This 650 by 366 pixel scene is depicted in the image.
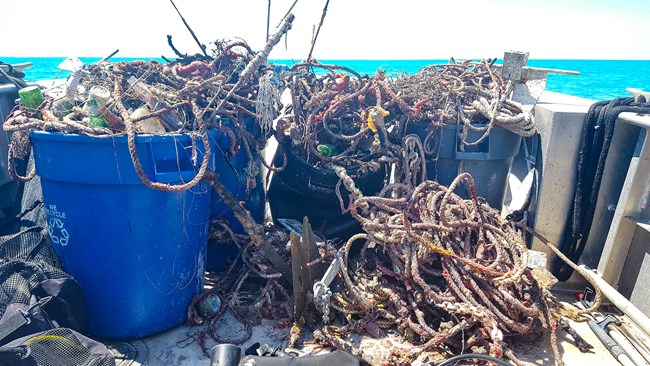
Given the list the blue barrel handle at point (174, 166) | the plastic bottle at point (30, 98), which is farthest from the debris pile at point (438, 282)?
the plastic bottle at point (30, 98)

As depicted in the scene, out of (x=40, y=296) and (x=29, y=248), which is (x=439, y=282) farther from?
(x=29, y=248)

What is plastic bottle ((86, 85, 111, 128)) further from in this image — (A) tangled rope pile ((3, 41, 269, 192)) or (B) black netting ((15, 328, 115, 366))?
(B) black netting ((15, 328, 115, 366))

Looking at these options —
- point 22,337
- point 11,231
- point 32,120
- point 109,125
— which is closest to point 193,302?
point 22,337

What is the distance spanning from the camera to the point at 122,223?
2314 mm

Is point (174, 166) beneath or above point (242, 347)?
above

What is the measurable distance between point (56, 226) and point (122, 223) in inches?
15.7

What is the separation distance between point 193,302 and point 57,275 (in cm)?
74

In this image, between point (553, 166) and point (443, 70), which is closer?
point (553, 166)

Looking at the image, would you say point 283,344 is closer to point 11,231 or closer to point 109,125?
point 109,125

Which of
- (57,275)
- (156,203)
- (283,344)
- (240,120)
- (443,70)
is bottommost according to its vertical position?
(283,344)

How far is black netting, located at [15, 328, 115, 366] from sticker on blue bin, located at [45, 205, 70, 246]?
1.85ft

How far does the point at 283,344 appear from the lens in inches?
101

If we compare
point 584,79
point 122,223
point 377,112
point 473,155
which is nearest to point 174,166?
point 122,223

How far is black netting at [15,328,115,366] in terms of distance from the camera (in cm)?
187
